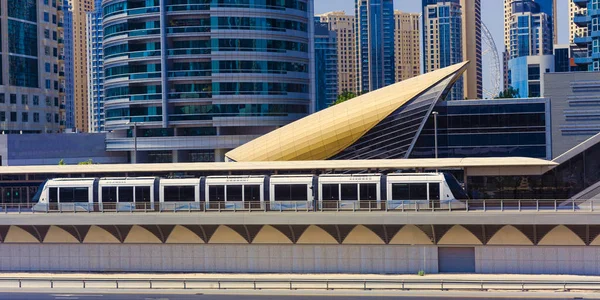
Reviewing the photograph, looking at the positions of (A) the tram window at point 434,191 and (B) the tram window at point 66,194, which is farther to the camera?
(B) the tram window at point 66,194

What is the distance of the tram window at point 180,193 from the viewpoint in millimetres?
54625

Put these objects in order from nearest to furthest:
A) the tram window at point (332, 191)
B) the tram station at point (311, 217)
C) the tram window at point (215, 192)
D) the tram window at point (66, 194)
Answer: the tram station at point (311, 217), the tram window at point (332, 191), the tram window at point (215, 192), the tram window at point (66, 194)

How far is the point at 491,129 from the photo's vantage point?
76.6 m

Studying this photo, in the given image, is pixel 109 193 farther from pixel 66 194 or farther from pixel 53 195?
pixel 53 195

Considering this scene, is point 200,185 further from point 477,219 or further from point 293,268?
point 477,219

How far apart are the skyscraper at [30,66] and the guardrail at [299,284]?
8638cm

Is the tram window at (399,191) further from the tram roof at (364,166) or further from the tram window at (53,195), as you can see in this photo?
the tram window at (53,195)

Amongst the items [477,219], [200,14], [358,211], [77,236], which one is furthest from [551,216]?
[200,14]

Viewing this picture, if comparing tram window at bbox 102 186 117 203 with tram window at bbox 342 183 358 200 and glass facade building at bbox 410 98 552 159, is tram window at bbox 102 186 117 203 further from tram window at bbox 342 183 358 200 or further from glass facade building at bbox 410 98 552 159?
glass facade building at bbox 410 98 552 159

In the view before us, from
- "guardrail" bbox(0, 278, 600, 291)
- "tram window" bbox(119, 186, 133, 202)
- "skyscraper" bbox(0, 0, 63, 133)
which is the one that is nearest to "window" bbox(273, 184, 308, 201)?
"guardrail" bbox(0, 278, 600, 291)

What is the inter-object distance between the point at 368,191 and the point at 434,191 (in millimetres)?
4002

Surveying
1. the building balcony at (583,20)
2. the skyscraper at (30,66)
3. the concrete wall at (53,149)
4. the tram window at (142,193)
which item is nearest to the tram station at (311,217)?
the tram window at (142,193)

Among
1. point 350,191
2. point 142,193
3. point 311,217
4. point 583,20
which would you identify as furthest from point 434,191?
point 583,20

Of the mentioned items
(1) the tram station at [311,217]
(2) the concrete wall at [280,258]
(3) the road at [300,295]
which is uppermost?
(1) the tram station at [311,217]
